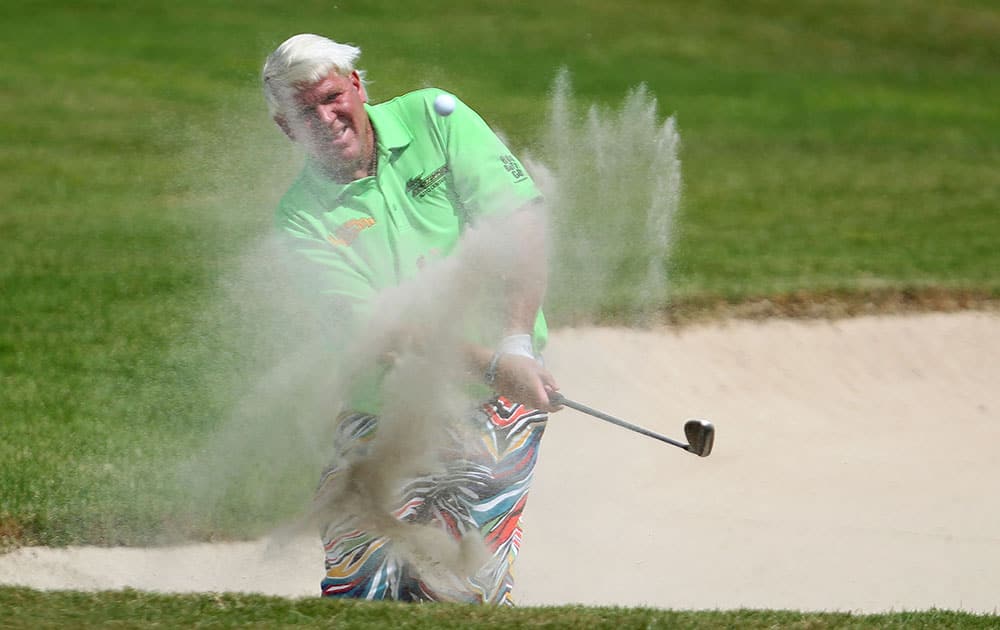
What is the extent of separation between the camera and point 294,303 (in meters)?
5.72

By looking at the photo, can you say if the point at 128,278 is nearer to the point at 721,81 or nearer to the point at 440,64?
the point at 440,64

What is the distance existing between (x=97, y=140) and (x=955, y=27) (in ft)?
36.8

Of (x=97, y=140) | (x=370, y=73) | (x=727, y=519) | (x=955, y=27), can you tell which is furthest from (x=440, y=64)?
(x=727, y=519)

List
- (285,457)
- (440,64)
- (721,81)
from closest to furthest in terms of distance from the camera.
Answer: (285,457) → (440,64) → (721,81)

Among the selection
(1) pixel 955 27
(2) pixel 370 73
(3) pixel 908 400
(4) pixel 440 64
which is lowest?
(3) pixel 908 400

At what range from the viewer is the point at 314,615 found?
412 centimetres

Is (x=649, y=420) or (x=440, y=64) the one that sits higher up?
(x=440, y=64)

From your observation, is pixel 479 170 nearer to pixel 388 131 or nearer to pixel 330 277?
pixel 388 131

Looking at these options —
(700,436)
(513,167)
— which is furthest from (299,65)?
(700,436)

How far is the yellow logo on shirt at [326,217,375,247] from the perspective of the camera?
4323 mm

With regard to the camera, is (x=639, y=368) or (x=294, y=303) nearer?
(x=294, y=303)

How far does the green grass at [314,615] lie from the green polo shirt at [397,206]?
2.10ft

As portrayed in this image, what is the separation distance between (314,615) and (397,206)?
3.90 feet

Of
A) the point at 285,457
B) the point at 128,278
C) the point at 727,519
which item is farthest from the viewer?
the point at 128,278
